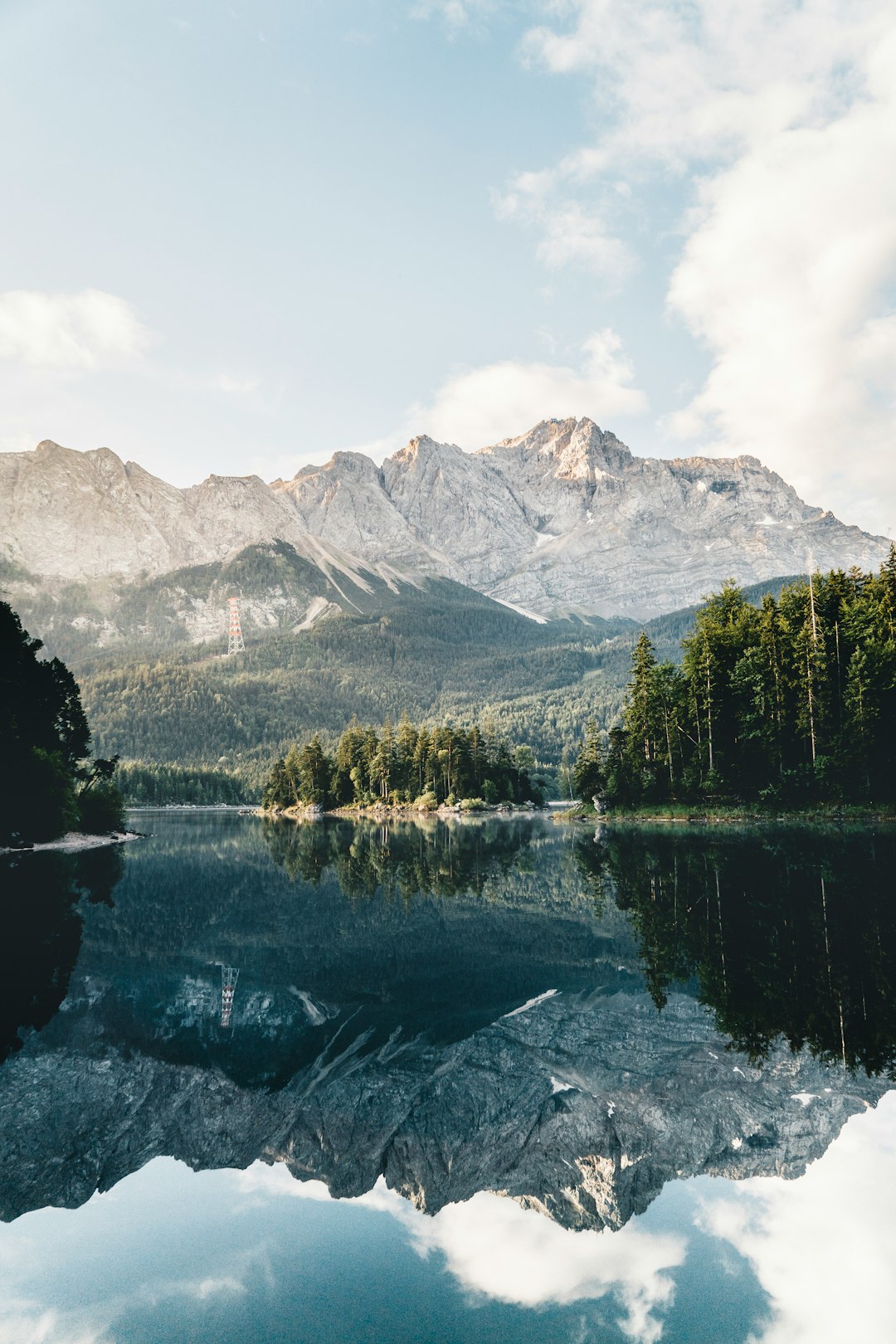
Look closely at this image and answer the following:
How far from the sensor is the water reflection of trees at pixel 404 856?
34.6 metres

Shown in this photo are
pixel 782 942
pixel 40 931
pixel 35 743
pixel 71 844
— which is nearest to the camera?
pixel 782 942

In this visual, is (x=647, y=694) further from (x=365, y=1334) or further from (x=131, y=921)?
(x=365, y=1334)

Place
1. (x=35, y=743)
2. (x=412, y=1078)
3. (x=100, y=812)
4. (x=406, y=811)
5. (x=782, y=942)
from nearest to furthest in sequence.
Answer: (x=412, y=1078) → (x=782, y=942) → (x=35, y=743) → (x=100, y=812) → (x=406, y=811)

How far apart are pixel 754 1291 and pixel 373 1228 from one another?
3.61 m

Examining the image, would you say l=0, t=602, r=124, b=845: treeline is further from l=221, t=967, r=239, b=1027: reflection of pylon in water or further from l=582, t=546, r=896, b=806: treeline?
l=582, t=546, r=896, b=806: treeline

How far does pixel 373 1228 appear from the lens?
7574mm

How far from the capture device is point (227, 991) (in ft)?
55.0

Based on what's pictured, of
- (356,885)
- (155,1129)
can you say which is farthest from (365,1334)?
(356,885)

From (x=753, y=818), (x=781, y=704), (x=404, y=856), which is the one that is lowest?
(x=404, y=856)

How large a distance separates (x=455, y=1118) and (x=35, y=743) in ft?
209

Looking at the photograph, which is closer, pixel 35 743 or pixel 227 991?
pixel 227 991

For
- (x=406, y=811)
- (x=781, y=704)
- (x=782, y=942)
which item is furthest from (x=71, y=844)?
(x=406, y=811)

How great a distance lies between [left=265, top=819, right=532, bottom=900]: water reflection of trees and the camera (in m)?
34.6

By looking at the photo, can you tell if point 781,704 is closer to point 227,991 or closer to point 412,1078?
point 227,991
